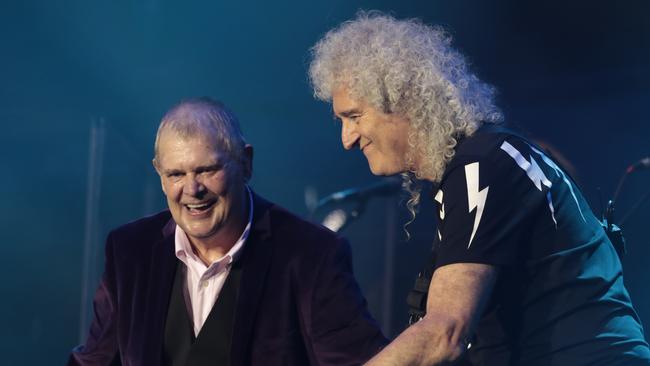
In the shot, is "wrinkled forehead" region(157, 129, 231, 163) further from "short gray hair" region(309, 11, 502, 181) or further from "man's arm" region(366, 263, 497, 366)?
"man's arm" region(366, 263, 497, 366)

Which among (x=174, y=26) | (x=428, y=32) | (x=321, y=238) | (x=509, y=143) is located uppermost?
(x=174, y=26)

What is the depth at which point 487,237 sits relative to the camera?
2.21m

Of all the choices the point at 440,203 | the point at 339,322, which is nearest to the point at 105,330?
the point at 339,322

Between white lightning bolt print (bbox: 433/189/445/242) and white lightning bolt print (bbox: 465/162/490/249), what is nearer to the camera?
white lightning bolt print (bbox: 465/162/490/249)

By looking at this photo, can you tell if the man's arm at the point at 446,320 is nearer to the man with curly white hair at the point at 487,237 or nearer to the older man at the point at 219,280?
the man with curly white hair at the point at 487,237

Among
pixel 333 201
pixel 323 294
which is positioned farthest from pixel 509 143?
pixel 333 201

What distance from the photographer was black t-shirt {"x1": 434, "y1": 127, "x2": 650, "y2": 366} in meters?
2.25

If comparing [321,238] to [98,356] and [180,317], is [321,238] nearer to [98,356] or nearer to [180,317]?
[180,317]

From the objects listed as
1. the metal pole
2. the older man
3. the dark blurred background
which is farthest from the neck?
the metal pole

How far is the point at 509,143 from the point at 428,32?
23.1 inches

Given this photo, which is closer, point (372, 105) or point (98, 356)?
point (372, 105)

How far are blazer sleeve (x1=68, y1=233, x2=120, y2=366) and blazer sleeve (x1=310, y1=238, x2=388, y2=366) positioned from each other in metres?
0.79

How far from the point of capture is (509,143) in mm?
2355

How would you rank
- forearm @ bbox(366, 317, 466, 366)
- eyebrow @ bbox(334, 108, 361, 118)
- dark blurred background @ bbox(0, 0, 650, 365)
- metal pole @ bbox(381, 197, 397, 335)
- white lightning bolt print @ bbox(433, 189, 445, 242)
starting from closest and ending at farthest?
forearm @ bbox(366, 317, 466, 366) < white lightning bolt print @ bbox(433, 189, 445, 242) < eyebrow @ bbox(334, 108, 361, 118) < dark blurred background @ bbox(0, 0, 650, 365) < metal pole @ bbox(381, 197, 397, 335)
